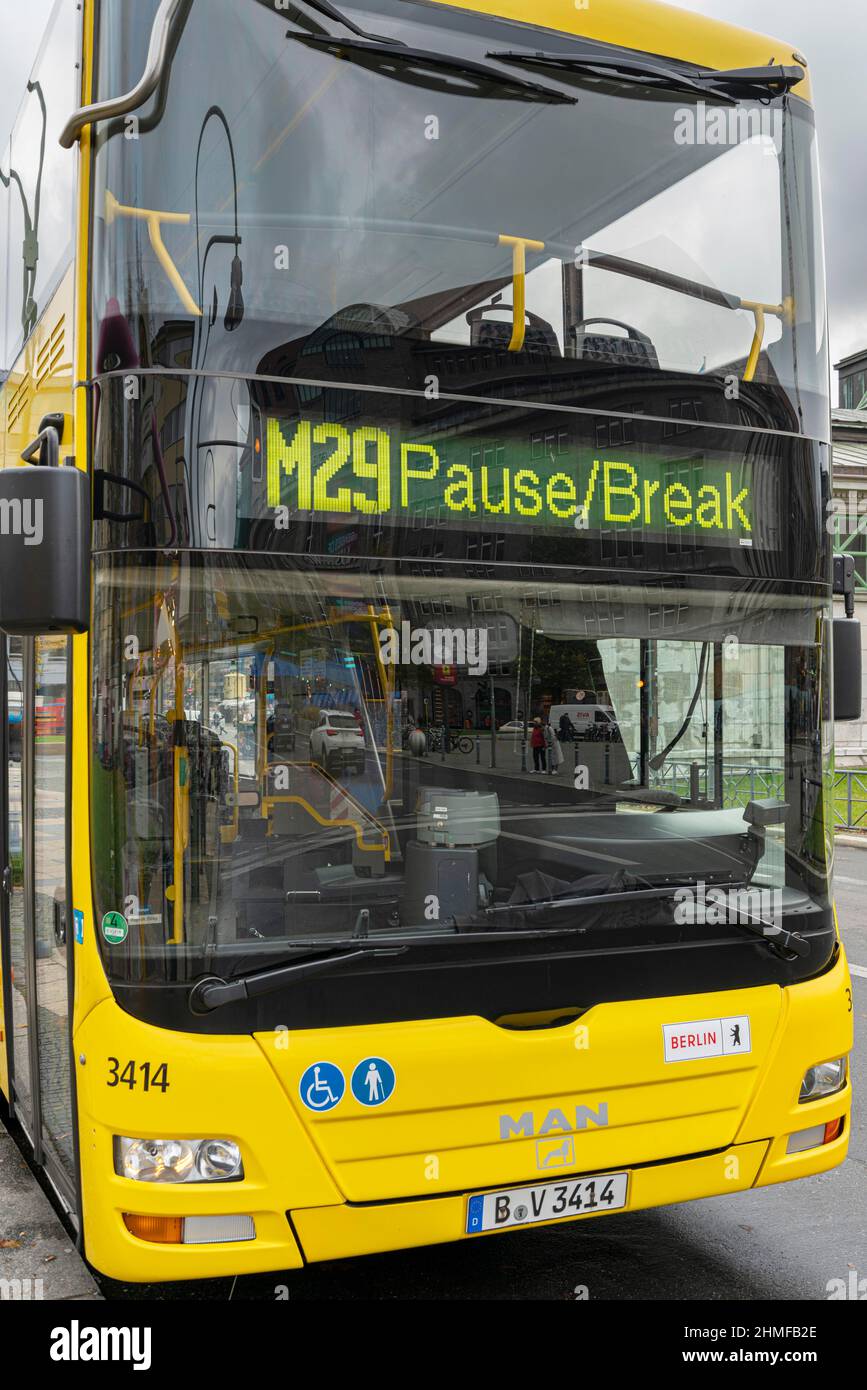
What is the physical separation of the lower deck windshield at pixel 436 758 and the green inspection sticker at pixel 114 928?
0.01 metres

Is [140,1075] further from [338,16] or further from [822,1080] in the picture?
[338,16]

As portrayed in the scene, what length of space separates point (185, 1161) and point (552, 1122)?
40.7 inches

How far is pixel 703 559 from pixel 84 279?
196 centimetres

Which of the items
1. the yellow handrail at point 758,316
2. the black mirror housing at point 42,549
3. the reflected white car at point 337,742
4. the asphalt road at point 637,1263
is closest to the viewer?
the black mirror housing at point 42,549

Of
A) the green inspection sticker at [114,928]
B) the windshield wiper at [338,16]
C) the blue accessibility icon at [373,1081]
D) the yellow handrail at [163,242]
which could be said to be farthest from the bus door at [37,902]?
the windshield wiper at [338,16]

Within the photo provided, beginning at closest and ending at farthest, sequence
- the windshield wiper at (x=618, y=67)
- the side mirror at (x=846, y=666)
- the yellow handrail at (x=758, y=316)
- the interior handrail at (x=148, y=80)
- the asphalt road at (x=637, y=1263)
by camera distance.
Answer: the interior handrail at (x=148, y=80)
the windshield wiper at (x=618, y=67)
the yellow handrail at (x=758, y=316)
the asphalt road at (x=637, y=1263)
the side mirror at (x=846, y=666)

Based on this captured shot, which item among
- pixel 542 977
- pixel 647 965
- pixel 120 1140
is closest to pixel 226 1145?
pixel 120 1140

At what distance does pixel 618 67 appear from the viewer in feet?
12.8

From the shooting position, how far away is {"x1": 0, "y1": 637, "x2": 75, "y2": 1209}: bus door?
3840 mm

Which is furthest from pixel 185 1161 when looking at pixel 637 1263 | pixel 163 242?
pixel 163 242

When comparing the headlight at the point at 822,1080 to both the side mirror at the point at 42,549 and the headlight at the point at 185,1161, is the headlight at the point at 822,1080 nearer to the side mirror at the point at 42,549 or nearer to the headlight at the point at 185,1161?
the headlight at the point at 185,1161

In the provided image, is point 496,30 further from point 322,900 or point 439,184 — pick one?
point 322,900

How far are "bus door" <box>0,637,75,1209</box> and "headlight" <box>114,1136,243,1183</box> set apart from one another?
0.49 m

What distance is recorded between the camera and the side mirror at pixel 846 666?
4.34 meters
